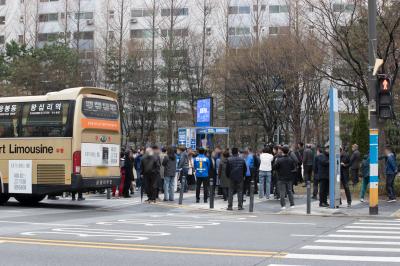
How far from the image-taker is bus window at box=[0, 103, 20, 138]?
19.7 m

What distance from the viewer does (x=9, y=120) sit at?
19.8 meters

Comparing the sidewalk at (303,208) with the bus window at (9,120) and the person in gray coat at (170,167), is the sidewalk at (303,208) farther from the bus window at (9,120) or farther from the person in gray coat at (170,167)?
the bus window at (9,120)

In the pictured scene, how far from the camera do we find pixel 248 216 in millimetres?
17219

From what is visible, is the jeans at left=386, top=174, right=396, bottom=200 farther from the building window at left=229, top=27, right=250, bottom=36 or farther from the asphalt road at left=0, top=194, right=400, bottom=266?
the building window at left=229, top=27, right=250, bottom=36

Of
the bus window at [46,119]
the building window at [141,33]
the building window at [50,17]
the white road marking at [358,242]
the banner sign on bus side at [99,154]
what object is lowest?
the white road marking at [358,242]

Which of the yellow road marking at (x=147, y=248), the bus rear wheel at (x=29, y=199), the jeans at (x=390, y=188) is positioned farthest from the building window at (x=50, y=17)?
the yellow road marking at (x=147, y=248)

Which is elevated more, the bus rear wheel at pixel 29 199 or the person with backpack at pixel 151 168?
the person with backpack at pixel 151 168

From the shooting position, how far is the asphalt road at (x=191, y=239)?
933 cm

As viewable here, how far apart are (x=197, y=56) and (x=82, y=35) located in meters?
16.6

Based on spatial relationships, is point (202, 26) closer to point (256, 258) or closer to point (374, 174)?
point (374, 174)

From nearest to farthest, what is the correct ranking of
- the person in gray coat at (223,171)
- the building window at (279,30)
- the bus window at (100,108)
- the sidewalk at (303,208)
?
the sidewalk at (303,208) < the bus window at (100,108) < the person in gray coat at (223,171) < the building window at (279,30)

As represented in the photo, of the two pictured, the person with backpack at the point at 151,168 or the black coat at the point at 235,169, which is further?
the person with backpack at the point at 151,168

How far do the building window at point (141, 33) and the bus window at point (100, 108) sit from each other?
33.7 m

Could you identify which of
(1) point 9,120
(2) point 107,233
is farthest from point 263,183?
(2) point 107,233
